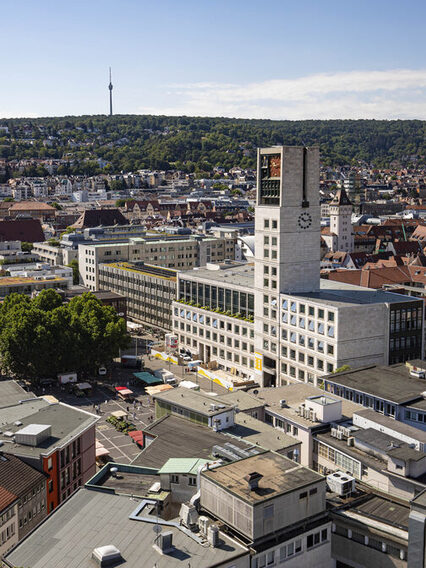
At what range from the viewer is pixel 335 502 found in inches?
1804

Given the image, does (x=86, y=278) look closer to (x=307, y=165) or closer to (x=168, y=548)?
(x=307, y=165)

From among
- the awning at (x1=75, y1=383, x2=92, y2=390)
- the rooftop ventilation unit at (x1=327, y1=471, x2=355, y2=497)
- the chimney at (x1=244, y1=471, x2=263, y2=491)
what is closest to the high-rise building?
the awning at (x1=75, y1=383, x2=92, y2=390)

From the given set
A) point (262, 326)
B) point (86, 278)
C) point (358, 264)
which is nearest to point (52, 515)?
point (262, 326)

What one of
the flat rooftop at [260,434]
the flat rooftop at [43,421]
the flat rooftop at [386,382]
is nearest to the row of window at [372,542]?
the flat rooftop at [260,434]

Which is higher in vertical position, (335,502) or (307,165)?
(307,165)

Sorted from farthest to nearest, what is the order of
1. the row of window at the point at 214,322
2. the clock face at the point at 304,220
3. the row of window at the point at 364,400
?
the row of window at the point at 214,322 < the clock face at the point at 304,220 < the row of window at the point at 364,400

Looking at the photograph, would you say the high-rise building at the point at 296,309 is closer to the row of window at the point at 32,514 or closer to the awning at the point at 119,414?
the awning at the point at 119,414

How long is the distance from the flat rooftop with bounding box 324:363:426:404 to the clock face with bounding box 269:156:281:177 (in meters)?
32.7

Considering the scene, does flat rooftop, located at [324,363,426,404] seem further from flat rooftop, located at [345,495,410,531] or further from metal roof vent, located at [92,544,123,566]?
metal roof vent, located at [92,544,123,566]

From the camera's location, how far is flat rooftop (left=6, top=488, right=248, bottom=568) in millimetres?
37125

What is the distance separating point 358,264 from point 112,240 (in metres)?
65.8

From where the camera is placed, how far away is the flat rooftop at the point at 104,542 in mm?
37125

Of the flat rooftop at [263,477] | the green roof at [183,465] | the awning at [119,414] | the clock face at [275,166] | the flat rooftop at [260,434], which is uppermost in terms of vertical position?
the clock face at [275,166]

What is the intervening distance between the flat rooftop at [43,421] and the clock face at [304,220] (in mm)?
45527
